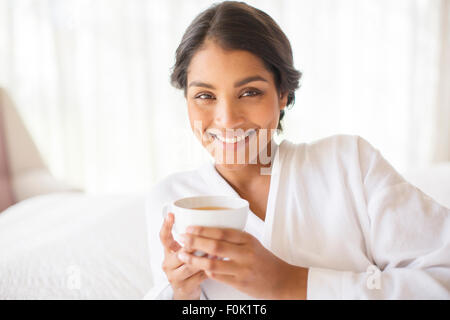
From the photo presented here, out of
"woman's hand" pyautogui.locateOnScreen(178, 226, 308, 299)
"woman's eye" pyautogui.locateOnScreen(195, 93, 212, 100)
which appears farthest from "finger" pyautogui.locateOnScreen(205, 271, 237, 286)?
"woman's eye" pyautogui.locateOnScreen(195, 93, 212, 100)

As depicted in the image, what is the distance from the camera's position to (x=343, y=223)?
75 centimetres

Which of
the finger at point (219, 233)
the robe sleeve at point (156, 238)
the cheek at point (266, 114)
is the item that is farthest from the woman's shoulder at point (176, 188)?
the finger at point (219, 233)

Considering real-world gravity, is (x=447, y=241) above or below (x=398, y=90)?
below

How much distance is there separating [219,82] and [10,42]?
183 cm

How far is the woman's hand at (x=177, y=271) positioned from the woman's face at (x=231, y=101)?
0.23m

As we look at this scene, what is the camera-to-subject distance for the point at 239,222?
54cm

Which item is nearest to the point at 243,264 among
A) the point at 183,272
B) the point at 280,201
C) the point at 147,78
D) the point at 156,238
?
the point at 183,272

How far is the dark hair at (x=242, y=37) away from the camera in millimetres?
697

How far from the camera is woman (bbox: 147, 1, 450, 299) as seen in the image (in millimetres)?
617

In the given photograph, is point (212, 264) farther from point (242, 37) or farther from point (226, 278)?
point (242, 37)

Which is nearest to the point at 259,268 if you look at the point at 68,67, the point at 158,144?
the point at 158,144

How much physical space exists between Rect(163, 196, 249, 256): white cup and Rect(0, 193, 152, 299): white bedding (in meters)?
0.51

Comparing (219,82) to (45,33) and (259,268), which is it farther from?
(45,33)

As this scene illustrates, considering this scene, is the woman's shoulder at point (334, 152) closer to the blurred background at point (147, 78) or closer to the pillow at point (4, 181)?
the pillow at point (4, 181)
